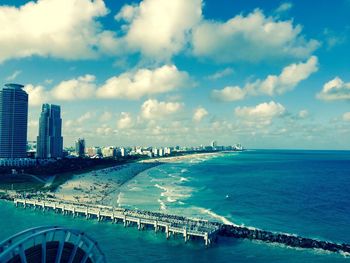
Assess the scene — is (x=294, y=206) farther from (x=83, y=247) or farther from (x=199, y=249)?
(x=83, y=247)

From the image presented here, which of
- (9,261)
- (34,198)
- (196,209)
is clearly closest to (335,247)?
(196,209)

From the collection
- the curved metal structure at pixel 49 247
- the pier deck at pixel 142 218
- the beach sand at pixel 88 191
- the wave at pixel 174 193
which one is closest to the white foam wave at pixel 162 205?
the wave at pixel 174 193

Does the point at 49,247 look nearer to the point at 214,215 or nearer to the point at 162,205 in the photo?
the point at 214,215

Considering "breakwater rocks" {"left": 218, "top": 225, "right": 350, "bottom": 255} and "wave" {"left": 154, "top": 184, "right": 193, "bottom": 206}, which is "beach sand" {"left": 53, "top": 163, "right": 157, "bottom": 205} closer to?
"wave" {"left": 154, "top": 184, "right": 193, "bottom": 206}

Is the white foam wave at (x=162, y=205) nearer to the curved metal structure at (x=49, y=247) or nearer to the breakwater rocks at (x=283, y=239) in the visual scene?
the breakwater rocks at (x=283, y=239)

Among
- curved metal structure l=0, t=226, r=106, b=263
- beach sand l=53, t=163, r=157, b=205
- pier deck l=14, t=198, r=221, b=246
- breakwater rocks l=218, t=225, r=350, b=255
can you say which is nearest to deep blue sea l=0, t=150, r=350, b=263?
pier deck l=14, t=198, r=221, b=246
